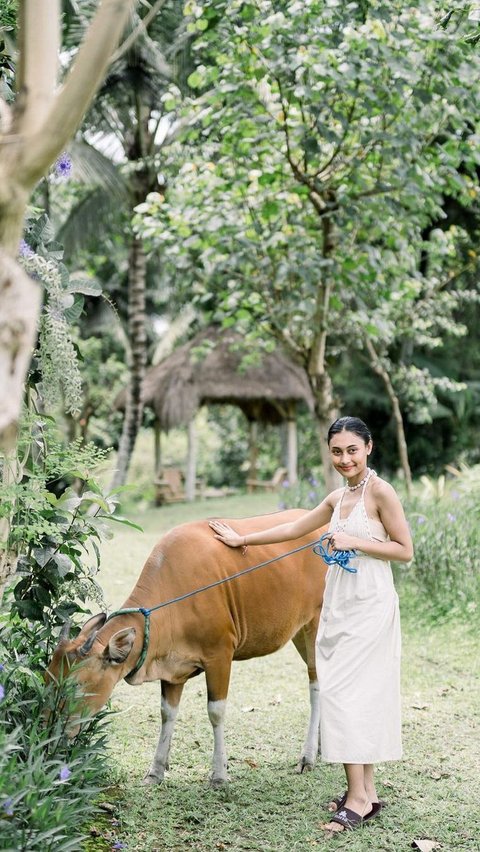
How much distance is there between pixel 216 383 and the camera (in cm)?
1944

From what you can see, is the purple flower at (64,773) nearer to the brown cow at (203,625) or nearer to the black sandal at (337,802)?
the brown cow at (203,625)

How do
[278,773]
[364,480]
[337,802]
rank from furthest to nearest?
[278,773], [337,802], [364,480]

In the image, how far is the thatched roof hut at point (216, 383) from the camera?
1911 centimetres

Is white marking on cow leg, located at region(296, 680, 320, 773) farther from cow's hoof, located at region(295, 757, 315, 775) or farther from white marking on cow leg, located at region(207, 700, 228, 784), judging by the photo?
white marking on cow leg, located at region(207, 700, 228, 784)

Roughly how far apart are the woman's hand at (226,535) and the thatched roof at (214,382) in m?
14.0

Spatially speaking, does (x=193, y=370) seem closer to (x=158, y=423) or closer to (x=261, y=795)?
(x=158, y=423)

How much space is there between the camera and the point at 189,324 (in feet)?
73.7

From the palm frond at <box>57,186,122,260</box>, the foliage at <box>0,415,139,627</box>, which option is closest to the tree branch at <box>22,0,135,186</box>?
the foliage at <box>0,415,139,627</box>

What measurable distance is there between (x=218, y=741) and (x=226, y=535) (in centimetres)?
103

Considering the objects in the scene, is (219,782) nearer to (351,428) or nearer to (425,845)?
(425,845)

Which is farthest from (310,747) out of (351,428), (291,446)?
(291,446)

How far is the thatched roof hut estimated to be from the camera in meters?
19.1

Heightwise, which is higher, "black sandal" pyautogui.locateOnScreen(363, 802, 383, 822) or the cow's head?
the cow's head

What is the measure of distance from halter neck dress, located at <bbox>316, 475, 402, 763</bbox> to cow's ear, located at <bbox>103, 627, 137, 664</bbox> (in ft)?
3.07
